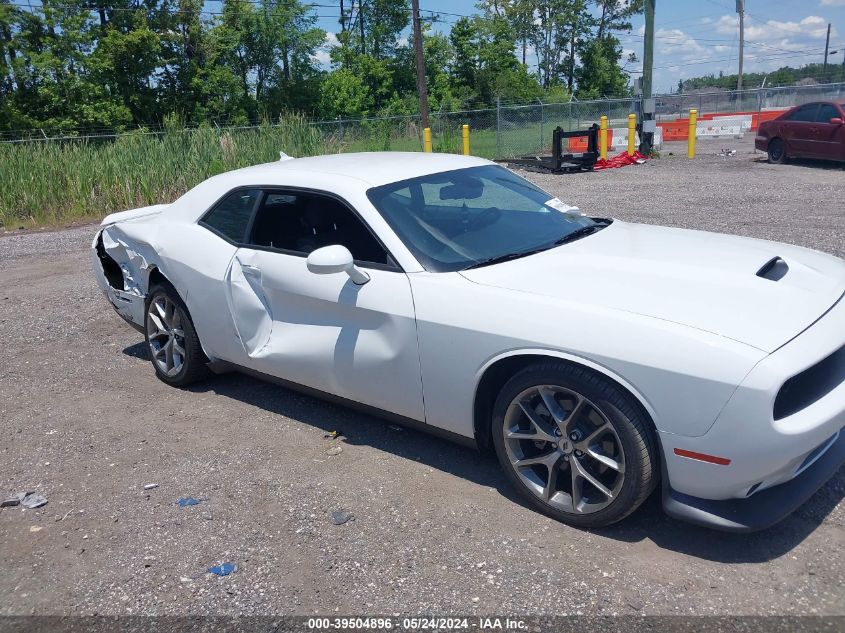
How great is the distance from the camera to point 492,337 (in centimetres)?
325

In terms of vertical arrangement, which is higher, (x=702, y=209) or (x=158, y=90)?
(x=158, y=90)

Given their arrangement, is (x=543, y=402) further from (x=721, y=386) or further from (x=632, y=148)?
(x=632, y=148)

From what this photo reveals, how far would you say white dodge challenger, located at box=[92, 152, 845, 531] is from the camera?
2785 millimetres

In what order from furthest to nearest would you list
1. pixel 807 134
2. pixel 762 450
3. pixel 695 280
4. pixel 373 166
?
pixel 807 134 → pixel 373 166 → pixel 695 280 → pixel 762 450

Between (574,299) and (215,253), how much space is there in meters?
2.44

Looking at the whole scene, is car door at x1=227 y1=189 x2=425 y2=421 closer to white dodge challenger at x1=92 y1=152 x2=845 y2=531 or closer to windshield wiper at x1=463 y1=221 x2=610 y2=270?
white dodge challenger at x1=92 y1=152 x2=845 y2=531

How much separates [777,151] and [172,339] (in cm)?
1663

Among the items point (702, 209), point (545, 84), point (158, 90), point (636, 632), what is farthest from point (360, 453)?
point (545, 84)

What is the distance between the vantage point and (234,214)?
467 centimetres

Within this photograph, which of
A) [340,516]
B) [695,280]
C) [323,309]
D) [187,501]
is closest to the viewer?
[695,280]

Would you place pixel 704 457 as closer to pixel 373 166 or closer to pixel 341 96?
pixel 373 166

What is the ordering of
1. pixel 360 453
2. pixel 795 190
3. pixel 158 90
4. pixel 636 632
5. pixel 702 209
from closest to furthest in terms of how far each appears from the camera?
1. pixel 636 632
2. pixel 360 453
3. pixel 702 209
4. pixel 795 190
5. pixel 158 90

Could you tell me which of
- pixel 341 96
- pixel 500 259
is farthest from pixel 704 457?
pixel 341 96

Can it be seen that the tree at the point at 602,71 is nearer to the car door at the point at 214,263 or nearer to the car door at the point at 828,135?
the car door at the point at 828,135
